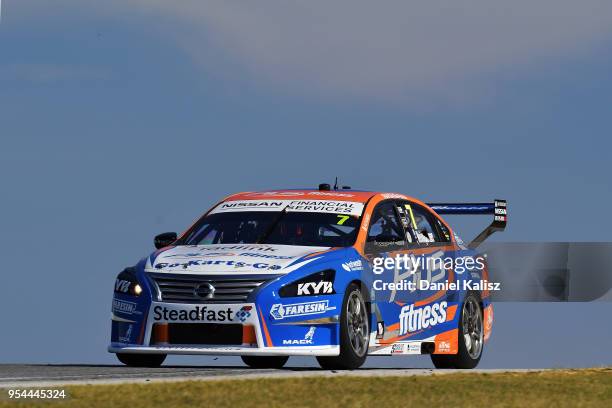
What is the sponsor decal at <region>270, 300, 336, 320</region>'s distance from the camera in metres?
13.4

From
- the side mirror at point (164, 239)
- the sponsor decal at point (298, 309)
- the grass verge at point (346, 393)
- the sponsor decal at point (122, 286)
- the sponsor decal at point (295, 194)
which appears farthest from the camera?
the sponsor decal at point (295, 194)

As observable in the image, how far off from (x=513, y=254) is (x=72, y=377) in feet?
42.6

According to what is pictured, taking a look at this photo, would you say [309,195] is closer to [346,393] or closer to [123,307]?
[123,307]

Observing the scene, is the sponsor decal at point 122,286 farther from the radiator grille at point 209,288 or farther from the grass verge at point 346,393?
the grass verge at point 346,393

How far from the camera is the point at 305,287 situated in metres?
13.6

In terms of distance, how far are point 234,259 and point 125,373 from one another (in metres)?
1.56

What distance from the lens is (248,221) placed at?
15.2 metres

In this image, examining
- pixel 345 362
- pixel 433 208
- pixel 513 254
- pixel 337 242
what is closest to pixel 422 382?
pixel 345 362

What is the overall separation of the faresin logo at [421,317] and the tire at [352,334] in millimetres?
934

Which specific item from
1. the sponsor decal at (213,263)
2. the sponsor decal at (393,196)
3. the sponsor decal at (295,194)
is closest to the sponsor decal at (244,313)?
the sponsor decal at (213,263)

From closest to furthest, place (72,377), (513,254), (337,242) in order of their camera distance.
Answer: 1. (72,377)
2. (337,242)
3. (513,254)

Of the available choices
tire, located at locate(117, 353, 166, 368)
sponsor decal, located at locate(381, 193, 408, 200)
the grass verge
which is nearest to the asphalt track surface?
tire, located at locate(117, 353, 166, 368)

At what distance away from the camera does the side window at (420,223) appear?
1605cm

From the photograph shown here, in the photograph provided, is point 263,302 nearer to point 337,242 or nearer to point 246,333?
point 246,333
